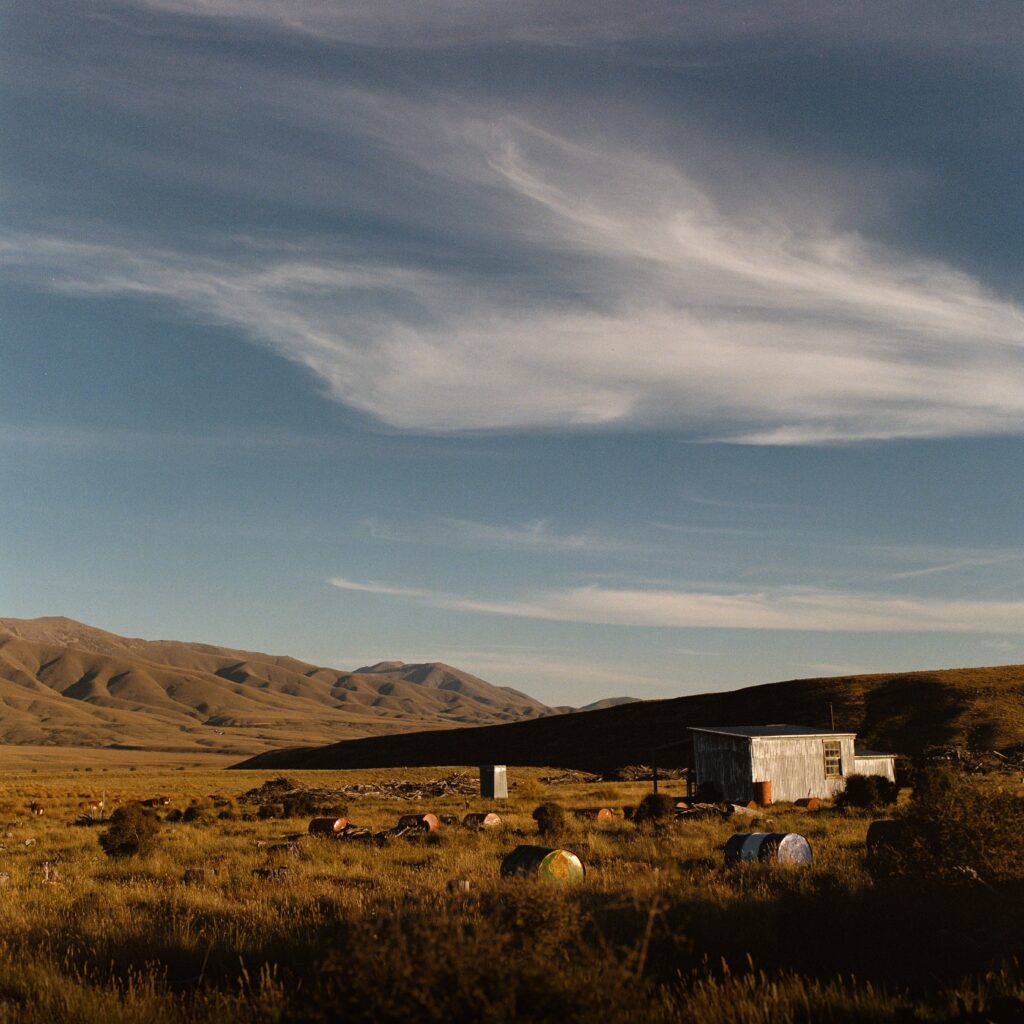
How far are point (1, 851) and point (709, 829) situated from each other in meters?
17.7

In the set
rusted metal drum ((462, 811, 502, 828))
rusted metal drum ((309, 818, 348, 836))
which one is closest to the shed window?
rusted metal drum ((462, 811, 502, 828))

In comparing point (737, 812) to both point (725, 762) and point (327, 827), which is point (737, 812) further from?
point (327, 827)

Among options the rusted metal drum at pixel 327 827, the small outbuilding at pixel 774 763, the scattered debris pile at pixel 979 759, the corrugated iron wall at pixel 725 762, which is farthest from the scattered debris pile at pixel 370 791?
the scattered debris pile at pixel 979 759

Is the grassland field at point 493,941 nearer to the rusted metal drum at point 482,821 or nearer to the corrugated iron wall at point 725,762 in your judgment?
the rusted metal drum at point 482,821

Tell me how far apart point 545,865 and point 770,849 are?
456 centimetres

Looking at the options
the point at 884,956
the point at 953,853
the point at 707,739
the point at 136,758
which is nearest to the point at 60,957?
the point at 884,956

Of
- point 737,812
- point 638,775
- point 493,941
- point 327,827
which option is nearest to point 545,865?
point 493,941

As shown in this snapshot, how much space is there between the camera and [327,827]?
26125 mm

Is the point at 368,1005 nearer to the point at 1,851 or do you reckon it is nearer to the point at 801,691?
the point at 1,851

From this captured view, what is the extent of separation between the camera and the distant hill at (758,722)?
70000mm

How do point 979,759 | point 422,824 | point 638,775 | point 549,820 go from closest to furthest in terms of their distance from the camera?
point 549,820, point 422,824, point 979,759, point 638,775

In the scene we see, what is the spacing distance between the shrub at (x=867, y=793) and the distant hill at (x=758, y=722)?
28.2m

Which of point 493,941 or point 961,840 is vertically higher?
point 493,941

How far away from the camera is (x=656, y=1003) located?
6.84 m
